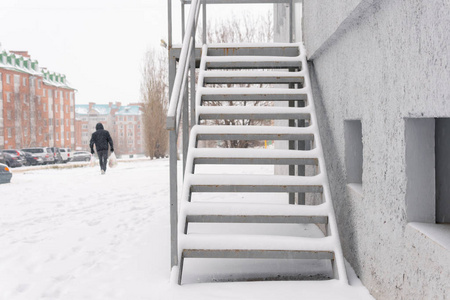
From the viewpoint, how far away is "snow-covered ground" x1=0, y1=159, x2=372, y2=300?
11.2ft

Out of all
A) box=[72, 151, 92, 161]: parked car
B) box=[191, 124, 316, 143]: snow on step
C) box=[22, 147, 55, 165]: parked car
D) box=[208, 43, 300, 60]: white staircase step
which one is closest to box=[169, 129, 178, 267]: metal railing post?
box=[191, 124, 316, 143]: snow on step

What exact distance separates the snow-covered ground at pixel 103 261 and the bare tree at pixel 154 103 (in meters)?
21.7

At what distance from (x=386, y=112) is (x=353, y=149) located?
1123mm

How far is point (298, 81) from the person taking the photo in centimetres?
530

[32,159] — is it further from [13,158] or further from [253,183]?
[253,183]

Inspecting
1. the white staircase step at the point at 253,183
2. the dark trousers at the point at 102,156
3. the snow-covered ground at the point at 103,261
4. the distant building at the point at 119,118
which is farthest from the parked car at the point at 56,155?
the distant building at the point at 119,118

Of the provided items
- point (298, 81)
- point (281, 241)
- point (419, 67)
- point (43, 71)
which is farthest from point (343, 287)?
point (43, 71)

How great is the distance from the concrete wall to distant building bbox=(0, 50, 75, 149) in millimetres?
47511

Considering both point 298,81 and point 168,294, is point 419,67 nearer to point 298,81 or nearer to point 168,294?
point 168,294

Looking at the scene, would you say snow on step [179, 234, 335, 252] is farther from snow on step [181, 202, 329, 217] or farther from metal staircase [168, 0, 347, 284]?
snow on step [181, 202, 329, 217]

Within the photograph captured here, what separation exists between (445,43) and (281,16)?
25.3 feet

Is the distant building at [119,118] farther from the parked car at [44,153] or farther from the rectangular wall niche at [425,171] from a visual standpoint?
the rectangular wall niche at [425,171]

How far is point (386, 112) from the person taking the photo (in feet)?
10.0

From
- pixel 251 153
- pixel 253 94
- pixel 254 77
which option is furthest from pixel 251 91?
pixel 251 153
